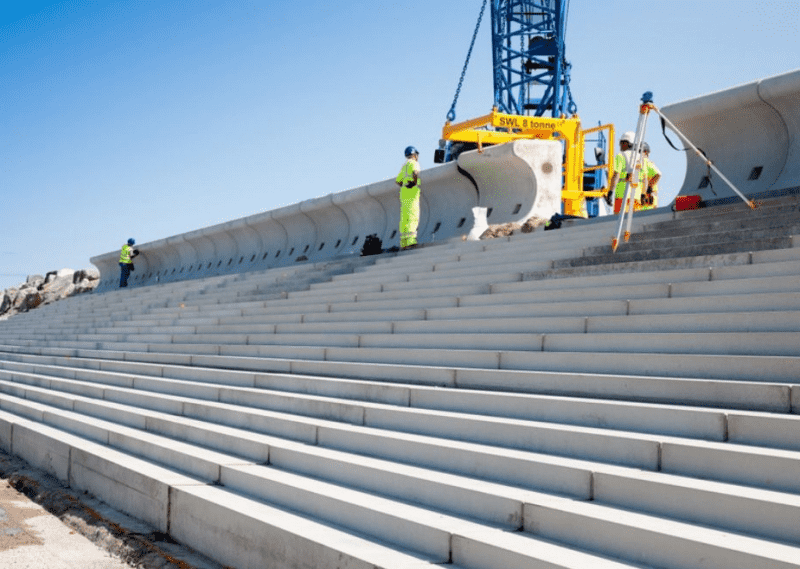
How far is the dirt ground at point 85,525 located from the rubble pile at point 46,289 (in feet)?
88.3

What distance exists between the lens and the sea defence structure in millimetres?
3559

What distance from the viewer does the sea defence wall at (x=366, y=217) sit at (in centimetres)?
1395

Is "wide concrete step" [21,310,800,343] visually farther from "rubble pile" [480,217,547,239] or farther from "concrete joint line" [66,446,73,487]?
"rubble pile" [480,217,547,239]

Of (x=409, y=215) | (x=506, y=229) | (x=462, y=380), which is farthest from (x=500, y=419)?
(x=409, y=215)

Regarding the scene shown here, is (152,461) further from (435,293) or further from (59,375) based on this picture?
(59,375)

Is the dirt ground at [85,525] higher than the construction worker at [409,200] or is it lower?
lower

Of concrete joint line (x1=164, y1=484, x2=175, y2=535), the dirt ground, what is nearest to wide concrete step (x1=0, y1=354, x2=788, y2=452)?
concrete joint line (x1=164, y1=484, x2=175, y2=535)

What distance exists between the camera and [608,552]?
3371mm

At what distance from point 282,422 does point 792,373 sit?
364 cm

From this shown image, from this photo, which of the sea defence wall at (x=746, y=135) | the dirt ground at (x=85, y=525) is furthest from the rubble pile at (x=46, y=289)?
the sea defence wall at (x=746, y=135)

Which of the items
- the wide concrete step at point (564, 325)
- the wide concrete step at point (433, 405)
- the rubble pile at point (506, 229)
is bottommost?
the wide concrete step at point (433, 405)

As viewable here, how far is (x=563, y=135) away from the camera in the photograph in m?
20.2

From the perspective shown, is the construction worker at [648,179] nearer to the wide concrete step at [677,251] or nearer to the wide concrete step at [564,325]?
the wide concrete step at [677,251]

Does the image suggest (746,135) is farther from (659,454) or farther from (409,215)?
(659,454)
